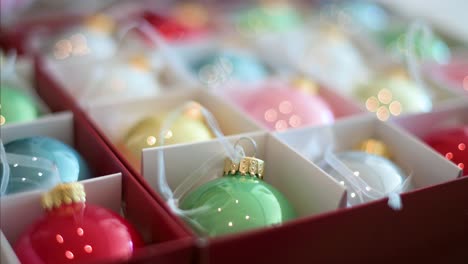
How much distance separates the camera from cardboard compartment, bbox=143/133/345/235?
1112 millimetres

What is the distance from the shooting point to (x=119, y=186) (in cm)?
109

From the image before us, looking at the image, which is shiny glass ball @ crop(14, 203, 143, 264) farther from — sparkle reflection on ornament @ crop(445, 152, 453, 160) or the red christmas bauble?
the red christmas bauble

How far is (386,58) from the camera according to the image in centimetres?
173

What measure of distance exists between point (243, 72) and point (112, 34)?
1.49ft

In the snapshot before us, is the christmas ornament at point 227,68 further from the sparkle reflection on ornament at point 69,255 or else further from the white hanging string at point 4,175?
the sparkle reflection on ornament at point 69,255

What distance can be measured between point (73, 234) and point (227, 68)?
2.63ft

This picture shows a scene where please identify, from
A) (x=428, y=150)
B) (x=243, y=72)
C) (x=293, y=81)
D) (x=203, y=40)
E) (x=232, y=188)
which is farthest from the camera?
(x=203, y=40)

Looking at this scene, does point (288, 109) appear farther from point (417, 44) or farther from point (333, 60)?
point (417, 44)

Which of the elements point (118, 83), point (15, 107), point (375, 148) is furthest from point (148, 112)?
point (375, 148)

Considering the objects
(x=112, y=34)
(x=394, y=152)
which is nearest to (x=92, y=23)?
(x=112, y=34)

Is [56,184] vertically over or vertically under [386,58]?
under

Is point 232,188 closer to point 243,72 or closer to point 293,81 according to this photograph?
point 293,81

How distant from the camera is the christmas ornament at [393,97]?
1.46 m

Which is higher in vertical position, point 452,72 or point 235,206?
point 452,72
